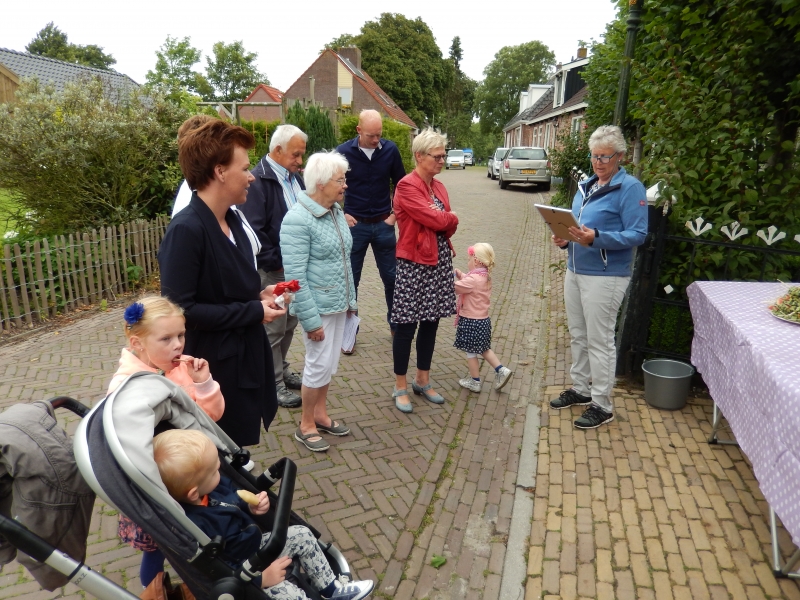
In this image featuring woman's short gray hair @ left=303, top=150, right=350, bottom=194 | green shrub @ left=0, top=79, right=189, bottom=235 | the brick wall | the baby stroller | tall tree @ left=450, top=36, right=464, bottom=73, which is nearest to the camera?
the baby stroller

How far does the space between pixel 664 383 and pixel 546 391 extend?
3.14 feet

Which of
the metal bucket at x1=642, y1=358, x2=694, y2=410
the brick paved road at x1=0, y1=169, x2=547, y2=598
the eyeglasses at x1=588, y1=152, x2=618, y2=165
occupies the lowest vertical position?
the brick paved road at x1=0, y1=169, x2=547, y2=598

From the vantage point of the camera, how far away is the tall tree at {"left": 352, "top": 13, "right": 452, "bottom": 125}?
48.8 metres

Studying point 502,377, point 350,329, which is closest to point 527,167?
point 502,377

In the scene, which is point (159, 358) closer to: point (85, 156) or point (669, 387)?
point (669, 387)

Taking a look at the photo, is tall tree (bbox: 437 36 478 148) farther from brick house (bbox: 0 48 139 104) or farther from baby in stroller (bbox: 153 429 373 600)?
baby in stroller (bbox: 153 429 373 600)

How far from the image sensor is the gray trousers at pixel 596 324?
3867 millimetres

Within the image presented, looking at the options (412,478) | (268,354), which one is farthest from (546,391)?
(268,354)

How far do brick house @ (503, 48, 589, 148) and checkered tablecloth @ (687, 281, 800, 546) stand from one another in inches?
650

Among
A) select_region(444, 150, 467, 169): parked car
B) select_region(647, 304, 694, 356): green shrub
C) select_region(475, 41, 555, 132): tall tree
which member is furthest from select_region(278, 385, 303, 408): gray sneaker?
select_region(475, 41, 555, 132): tall tree

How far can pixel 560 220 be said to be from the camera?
3.76 m

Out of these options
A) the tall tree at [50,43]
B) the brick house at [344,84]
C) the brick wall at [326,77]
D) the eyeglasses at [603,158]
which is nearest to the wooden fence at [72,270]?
the eyeglasses at [603,158]

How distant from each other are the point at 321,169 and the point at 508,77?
7692cm

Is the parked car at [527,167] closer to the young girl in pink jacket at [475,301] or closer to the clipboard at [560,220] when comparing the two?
the young girl in pink jacket at [475,301]
